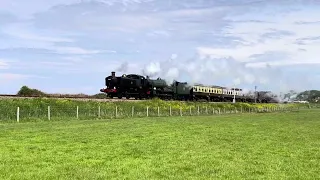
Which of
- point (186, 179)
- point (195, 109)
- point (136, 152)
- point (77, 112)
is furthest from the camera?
point (195, 109)

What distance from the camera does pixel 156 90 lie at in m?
66.8

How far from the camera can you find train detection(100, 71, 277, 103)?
62500mm

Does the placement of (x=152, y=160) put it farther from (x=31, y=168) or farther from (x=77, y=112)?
(x=77, y=112)

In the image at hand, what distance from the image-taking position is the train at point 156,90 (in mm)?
62500

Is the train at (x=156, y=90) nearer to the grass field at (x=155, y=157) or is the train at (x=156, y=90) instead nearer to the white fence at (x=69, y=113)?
the white fence at (x=69, y=113)

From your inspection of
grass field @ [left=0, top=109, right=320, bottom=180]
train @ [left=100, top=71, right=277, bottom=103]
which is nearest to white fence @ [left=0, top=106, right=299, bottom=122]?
train @ [left=100, top=71, right=277, bottom=103]

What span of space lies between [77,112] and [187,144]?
23.4 m

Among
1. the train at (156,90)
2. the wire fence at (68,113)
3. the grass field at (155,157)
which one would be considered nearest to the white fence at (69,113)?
the wire fence at (68,113)

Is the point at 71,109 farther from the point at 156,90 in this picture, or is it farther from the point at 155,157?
the point at 155,157

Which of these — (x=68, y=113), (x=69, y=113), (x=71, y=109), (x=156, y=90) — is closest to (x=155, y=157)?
(x=68, y=113)

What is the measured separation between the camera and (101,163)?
1390 cm

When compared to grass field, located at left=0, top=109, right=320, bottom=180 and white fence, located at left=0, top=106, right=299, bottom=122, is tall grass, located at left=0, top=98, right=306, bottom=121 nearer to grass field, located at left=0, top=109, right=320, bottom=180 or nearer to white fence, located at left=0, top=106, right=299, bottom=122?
white fence, located at left=0, top=106, right=299, bottom=122

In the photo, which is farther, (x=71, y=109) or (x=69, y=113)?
(x=71, y=109)

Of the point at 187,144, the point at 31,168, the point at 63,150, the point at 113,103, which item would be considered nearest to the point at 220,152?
the point at 187,144
